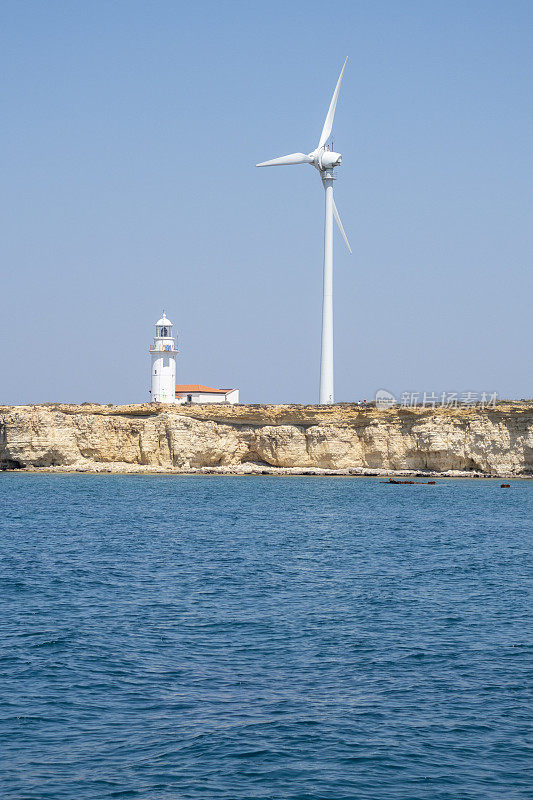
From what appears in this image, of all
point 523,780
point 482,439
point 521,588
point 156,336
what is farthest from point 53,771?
point 156,336

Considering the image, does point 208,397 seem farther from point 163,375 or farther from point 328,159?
point 328,159

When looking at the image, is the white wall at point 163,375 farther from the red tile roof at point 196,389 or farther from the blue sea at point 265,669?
the blue sea at point 265,669

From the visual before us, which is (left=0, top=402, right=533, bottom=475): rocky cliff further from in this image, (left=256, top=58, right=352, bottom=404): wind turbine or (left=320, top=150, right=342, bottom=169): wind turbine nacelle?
(left=320, top=150, right=342, bottom=169): wind turbine nacelle

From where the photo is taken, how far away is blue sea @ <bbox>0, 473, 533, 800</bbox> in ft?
38.7

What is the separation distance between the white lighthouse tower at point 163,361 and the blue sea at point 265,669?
207 ft

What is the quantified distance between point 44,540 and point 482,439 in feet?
165

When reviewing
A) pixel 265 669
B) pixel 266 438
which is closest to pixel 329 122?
pixel 266 438

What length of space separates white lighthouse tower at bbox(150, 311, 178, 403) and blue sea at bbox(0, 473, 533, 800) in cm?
6315

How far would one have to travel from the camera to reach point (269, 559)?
31125 millimetres

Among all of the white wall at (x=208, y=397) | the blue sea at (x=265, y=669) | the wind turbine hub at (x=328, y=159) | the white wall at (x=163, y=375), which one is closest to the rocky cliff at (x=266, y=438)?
the white wall at (x=163, y=375)

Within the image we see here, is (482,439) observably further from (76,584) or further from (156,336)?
(76,584)

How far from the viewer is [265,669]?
1638cm

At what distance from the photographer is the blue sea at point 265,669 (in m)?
11.8

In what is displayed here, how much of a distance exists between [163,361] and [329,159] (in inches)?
1273
